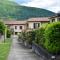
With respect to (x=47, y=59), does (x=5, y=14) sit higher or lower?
higher

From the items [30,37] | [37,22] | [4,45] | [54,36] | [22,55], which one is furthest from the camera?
[37,22]

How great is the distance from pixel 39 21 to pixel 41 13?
128 ft

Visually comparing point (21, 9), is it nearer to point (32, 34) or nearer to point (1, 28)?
point (1, 28)

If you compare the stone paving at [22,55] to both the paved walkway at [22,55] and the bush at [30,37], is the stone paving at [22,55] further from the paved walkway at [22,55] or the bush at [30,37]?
the bush at [30,37]

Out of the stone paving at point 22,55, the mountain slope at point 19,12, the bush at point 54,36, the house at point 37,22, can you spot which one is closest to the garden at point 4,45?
the stone paving at point 22,55

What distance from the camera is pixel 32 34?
33688mm

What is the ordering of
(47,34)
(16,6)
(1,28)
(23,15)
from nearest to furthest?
(47,34), (1,28), (23,15), (16,6)

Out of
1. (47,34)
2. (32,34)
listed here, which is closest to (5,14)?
(32,34)

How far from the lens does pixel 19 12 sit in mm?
128750

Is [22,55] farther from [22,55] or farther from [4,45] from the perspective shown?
[4,45]

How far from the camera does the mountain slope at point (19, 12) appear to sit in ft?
353

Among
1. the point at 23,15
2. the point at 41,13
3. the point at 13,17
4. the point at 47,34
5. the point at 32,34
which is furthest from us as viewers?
the point at 13,17

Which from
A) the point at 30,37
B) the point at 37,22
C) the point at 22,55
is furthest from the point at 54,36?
the point at 37,22

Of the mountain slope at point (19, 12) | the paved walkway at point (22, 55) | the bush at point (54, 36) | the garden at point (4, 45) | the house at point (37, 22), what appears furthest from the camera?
the mountain slope at point (19, 12)
